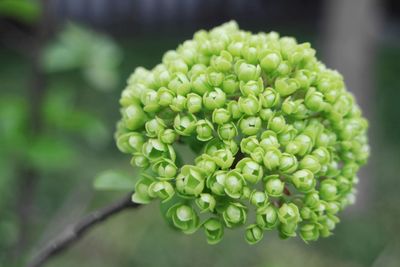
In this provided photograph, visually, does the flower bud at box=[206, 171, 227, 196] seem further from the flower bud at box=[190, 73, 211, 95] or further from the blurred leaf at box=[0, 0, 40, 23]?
the blurred leaf at box=[0, 0, 40, 23]

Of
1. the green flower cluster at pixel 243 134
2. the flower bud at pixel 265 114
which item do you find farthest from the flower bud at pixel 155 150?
the flower bud at pixel 265 114

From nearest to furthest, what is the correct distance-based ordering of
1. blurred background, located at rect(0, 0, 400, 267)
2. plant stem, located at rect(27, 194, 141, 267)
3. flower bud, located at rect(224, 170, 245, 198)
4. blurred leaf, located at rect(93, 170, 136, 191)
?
flower bud, located at rect(224, 170, 245, 198), plant stem, located at rect(27, 194, 141, 267), blurred leaf, located at rect(93, 170, 136, 191), blurred background, located at rect(0, 0, 400, 267)

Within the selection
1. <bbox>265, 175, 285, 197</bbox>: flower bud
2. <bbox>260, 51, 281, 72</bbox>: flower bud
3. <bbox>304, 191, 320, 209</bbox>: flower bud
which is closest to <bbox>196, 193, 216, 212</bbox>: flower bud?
<bbox>265, 175, 285, 197</bbox>: flower bud

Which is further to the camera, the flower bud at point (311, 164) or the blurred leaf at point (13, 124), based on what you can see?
the blurred leaf at point (13, 124)

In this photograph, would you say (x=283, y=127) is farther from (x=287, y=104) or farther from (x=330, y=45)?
(x=330, y=45)

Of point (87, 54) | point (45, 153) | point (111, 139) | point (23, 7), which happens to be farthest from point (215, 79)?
point (111, 139)

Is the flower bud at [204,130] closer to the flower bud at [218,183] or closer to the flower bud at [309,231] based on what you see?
the flower bud at [218,183]
